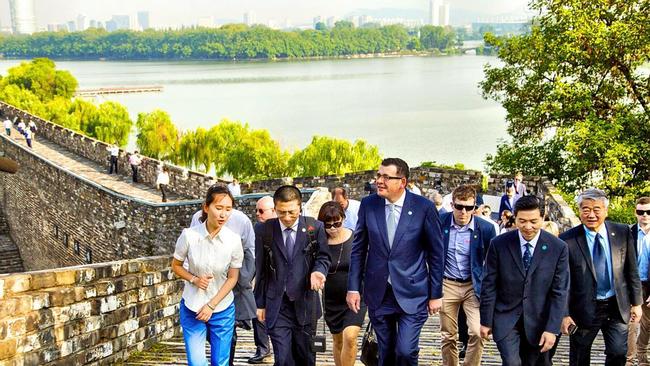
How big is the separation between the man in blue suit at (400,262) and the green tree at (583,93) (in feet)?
34.8

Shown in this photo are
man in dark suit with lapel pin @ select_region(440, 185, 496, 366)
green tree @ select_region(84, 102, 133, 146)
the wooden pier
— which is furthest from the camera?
the wooden pier

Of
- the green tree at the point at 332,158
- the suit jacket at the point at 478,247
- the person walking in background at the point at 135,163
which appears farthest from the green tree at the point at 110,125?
the suit jacket at the point at 478,247

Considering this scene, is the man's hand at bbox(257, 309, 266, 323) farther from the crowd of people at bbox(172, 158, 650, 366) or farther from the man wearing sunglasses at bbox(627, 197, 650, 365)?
the man wearing sunglasses at bbox(627, 197, 650, 365)

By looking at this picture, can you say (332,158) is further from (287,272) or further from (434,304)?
(434,304)

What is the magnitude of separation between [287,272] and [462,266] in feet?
4.19

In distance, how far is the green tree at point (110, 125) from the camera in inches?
1511

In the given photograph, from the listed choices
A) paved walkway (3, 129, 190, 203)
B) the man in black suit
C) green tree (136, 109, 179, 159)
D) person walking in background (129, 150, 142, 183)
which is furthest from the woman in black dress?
green tree (136, 109, 179, 159)

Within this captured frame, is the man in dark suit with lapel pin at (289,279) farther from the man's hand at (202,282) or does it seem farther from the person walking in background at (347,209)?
the person walking in background at (347,209)

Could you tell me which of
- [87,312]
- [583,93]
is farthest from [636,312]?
[583,93]

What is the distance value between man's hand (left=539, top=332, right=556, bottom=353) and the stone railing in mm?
2996

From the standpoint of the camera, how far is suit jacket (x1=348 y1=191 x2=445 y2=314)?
14.9 ft

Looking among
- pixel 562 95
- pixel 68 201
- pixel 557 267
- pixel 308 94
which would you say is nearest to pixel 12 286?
pixel 557 267

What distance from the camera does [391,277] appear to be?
4570mm

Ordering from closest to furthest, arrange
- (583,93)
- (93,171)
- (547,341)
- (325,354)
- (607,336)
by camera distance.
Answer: (547,341) → (607,336) → (325,354) → (583,93) → (93,171)
